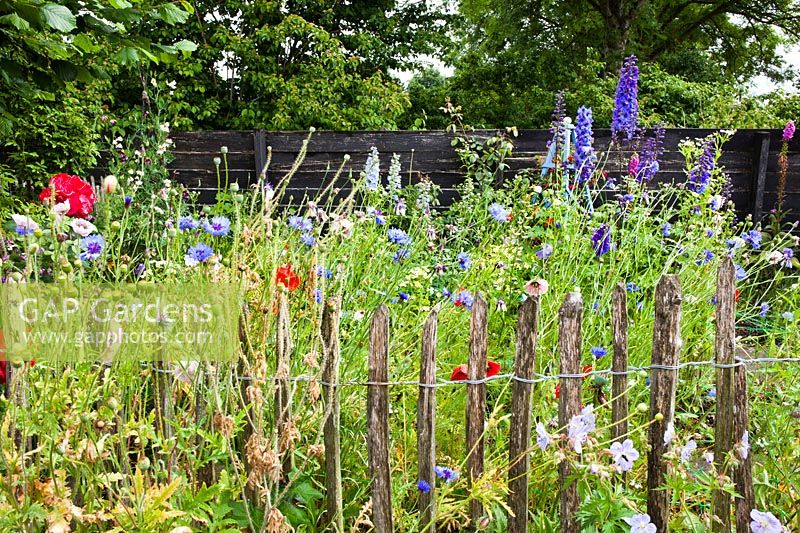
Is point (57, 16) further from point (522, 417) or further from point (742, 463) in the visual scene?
point (742, 463)

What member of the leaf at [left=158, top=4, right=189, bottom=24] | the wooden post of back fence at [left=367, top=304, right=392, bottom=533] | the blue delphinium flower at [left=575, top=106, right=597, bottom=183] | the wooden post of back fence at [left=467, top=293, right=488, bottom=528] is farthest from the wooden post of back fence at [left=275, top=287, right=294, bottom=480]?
the blue delphinium flower at [left=575, top=106, right=597, bottom=183]

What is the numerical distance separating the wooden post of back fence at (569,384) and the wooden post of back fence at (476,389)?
7.6 inches

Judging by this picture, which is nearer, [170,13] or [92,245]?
[92,245]

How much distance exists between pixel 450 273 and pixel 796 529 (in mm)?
1956

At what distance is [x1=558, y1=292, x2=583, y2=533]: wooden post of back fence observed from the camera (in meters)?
1.89

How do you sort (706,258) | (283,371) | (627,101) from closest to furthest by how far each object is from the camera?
(283,371) → (706,258) → (627,101)

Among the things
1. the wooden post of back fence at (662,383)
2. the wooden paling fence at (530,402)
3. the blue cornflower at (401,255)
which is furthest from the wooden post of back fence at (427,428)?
the blue cornflower at (401,255)

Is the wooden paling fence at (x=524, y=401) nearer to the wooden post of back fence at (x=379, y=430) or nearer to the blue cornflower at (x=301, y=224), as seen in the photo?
the wooden post of back fence at (x=379, y=430)

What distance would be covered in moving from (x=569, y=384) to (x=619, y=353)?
0.58 feet

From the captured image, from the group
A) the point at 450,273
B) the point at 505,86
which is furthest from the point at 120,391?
the point at 505,86

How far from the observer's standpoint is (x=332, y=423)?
6.15 ft

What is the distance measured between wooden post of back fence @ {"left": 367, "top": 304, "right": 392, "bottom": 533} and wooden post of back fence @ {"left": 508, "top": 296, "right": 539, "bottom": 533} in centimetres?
32

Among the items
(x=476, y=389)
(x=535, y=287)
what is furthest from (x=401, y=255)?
(x=476, y=389)

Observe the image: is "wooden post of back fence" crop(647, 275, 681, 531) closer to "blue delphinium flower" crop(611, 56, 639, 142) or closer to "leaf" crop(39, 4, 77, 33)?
"leaf" crop(39, 4, 77, 33)
